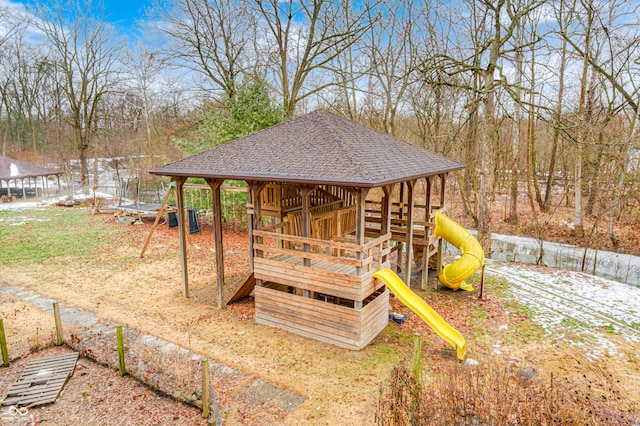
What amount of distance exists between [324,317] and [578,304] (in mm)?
6062

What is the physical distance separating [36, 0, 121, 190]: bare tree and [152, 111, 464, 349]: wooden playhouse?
2180 cm

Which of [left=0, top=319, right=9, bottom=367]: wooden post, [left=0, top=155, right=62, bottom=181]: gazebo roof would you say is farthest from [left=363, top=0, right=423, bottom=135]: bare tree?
[left=0, top=155, right=62, bottom=181]: gazebo roof

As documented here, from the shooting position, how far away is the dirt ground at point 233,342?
5.07m

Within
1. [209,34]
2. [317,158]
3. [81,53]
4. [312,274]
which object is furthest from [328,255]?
[81,53]

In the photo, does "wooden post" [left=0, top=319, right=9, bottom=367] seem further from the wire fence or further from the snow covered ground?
the snow covered ground

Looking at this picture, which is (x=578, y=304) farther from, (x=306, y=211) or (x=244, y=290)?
(x=244, y=290)

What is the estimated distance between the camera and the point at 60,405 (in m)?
5.14

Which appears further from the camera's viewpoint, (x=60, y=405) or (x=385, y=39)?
(x=385, y=39)

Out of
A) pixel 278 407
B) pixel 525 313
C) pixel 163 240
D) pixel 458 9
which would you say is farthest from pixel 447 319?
pixel 458 9

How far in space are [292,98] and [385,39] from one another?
6837 millimetres

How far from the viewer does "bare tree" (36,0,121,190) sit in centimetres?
2531

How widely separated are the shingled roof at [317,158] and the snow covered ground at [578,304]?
3.73m

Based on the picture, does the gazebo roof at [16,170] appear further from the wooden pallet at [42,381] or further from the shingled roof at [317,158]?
the wooden pallet at [42,381]

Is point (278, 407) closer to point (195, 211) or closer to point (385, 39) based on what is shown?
point (195, 211)
